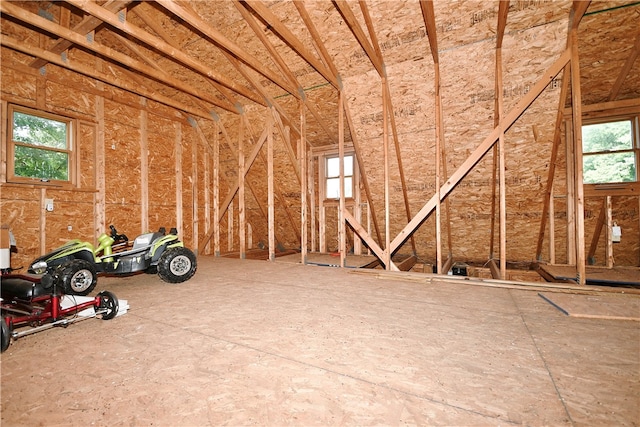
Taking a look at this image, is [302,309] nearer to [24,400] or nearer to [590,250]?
[24,400]

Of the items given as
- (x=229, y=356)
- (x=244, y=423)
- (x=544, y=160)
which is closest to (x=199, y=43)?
(x=229, y=356)

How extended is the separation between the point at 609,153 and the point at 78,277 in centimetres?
861

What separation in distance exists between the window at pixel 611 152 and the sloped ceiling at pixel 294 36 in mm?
548

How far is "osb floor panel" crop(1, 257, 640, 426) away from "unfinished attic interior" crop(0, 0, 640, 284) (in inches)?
91.1

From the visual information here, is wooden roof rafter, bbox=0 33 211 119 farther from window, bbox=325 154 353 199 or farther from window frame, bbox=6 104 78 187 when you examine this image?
window, bbox=325 154 353 199

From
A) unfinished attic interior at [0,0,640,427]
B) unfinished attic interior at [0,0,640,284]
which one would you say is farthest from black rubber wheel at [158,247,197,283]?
unfinished attic interior at [0,0,640,284]

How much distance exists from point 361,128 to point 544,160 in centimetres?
324

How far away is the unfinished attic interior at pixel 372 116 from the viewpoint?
12.3 ft

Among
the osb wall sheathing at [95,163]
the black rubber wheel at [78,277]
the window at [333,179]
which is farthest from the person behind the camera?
the window at [333,179]

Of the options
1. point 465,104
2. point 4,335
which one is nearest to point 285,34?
point 465,104

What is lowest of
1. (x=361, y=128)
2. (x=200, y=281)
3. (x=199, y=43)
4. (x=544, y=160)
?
(x=200, y=281)

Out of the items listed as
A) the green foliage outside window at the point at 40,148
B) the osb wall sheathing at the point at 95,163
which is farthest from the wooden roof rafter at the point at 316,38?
the green foliage outside window at the point at 40,148

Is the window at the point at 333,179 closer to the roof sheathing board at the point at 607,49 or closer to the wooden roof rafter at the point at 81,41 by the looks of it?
the wooden roof rafter at the point at 81,41

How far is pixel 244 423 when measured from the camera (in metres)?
1.19
